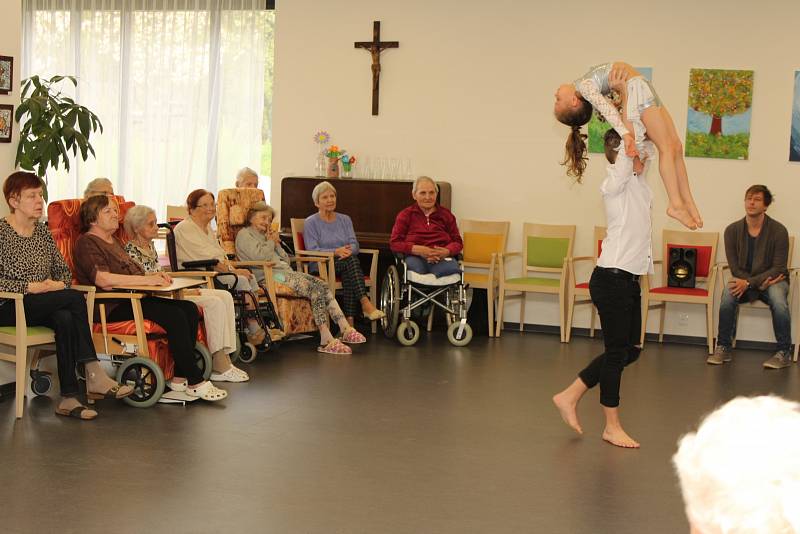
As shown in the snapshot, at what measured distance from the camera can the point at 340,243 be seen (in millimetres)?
7652

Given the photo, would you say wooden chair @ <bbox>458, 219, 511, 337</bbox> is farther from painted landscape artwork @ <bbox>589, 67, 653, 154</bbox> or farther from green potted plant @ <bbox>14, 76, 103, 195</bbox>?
green potted plant @ <bbox>14, 76, 103, 195</bbox>

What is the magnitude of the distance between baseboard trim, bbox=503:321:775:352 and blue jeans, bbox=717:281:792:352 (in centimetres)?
47

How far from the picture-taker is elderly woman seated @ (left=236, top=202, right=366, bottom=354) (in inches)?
273

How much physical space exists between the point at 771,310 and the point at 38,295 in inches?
198

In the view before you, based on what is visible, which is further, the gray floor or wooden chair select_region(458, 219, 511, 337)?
wooden chair select_region(458, 219, 511, 337)

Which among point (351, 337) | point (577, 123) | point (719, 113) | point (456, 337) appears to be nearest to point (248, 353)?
point (351, 337)

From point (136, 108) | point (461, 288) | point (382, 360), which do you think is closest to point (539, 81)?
point (461, 288)

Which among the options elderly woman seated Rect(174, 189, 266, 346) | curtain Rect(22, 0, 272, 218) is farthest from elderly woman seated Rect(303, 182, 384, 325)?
curtain Rect(22, 0, 272, 218)

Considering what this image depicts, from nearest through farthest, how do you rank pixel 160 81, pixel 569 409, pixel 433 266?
pixel 569 409 < pixel 433 266 < pixel 160 81

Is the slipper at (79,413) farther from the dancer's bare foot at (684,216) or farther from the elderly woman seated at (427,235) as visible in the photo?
the elderly woman seated at (427,235)

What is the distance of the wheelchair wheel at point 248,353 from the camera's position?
630 centimetres

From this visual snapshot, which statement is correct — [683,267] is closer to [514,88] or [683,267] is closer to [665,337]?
[665,337]

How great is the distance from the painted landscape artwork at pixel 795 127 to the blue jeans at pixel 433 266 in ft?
9.00

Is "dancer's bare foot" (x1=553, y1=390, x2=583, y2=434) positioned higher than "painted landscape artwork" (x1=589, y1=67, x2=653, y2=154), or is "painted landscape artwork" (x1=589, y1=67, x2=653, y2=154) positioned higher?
"painted landscape artwork" (x1=589, y1=67, x2=653, y2=154)
